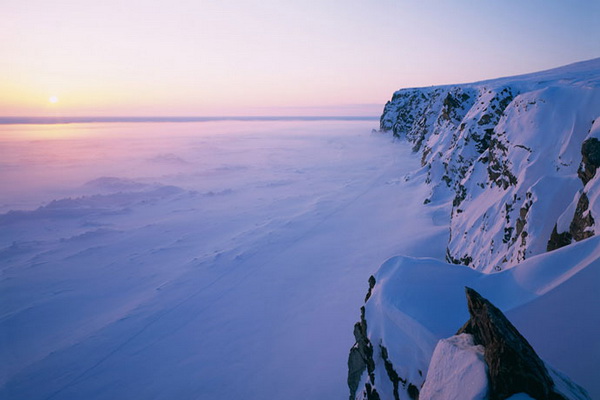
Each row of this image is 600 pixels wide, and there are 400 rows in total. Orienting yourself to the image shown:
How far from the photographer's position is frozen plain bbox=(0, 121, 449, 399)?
5824 millimetres

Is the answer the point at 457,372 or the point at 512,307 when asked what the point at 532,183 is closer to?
the point at 512,307

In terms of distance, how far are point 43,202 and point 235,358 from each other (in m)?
16.9

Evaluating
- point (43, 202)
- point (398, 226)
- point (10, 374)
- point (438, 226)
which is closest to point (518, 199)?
point (438, 226)

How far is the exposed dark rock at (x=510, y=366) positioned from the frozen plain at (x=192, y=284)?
359 centimetres

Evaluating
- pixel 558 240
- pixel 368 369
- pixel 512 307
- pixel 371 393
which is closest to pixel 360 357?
pixel 368 369

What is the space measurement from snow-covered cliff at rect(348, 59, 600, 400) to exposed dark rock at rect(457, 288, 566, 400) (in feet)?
0.13

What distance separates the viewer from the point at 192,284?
892cm

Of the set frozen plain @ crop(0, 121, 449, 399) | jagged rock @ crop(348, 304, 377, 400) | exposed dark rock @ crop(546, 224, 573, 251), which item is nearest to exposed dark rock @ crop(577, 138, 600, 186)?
exposed dark rock @ crop(546, 224, 573, 251)

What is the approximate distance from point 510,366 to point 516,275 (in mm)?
1973

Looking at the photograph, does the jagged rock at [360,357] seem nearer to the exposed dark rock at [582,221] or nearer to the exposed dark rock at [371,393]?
the exposed dark rock at [371,393]

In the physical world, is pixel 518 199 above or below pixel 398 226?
above

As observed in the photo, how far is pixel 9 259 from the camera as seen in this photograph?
415 inches

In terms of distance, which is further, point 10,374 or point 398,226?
point 398,226

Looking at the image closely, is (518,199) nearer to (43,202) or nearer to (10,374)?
(10,374)
